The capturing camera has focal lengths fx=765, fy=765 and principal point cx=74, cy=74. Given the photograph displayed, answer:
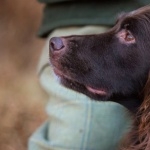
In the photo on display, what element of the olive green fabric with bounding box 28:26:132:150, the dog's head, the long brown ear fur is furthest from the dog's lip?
the olive green fabric with bounding box 28:26:132:150

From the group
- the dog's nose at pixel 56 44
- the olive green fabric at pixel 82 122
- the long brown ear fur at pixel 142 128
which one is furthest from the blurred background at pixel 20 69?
the dog's nose at pixel 56 44

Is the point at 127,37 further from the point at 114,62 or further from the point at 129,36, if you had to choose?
the point at 114,62

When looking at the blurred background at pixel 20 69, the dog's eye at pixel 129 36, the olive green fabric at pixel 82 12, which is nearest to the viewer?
the dog's eye at pixel 129 36

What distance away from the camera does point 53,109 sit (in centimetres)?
376

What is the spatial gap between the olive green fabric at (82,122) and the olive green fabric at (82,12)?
0.16 feet

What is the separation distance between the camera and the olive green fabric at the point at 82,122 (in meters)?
3.61

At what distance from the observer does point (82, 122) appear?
3641 mm

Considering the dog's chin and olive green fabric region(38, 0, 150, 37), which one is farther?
olive green fabric region(38, 0, 150, 37)

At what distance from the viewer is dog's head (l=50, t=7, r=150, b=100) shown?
308 centimetres

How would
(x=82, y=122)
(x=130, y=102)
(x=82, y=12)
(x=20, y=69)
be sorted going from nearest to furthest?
1. (x=130, y=102)
2. (x=82, y=122)
3. (x=82, y=12)
4. (x=20, y=69)

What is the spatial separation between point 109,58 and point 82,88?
17 centimetres

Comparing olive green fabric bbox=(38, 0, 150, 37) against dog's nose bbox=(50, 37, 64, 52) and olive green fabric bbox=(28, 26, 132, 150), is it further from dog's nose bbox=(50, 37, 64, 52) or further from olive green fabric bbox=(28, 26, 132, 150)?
dog's nose bbox=(50, 37, 64, 52)

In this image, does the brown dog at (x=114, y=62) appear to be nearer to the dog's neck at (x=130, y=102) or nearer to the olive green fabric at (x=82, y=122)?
the dog's neck at (x=130, y=102)

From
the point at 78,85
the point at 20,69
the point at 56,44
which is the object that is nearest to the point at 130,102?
the point at 78,85
